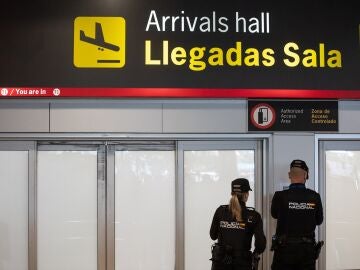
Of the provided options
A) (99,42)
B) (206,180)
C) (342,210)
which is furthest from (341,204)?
(99,42)

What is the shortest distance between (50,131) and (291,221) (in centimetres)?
285

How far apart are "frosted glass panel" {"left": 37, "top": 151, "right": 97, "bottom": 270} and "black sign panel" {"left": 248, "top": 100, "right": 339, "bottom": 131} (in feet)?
6.55


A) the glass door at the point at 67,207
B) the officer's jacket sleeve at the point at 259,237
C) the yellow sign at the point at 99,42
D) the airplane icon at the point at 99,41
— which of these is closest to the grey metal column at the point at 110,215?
the glass door at the point at 67,207

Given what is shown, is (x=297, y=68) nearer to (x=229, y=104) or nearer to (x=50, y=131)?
(x=229, y=104)

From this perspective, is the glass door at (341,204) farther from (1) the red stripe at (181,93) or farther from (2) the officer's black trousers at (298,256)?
(2) the officer's black trousers at (298,256)

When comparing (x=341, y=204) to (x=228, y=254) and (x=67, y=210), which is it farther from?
(x=67, y=210)

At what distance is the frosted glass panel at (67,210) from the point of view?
5.88m

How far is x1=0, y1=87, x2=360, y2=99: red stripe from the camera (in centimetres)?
560

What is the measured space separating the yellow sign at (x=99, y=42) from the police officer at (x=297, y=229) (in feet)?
8.04

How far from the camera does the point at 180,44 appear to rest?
5.79m

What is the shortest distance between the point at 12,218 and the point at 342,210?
13.3ft

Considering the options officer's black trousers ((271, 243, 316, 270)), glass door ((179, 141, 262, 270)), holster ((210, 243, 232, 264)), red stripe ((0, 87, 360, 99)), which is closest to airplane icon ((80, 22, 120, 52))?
red stripe ((0, 87, 360, 99))

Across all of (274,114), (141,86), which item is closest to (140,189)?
(141,86)

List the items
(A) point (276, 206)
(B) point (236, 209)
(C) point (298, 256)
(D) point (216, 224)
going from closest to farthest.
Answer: (B) point (236, 209)
(D) point (216, 224)
(C) point (298, 256)
(A) point (276, 206)
